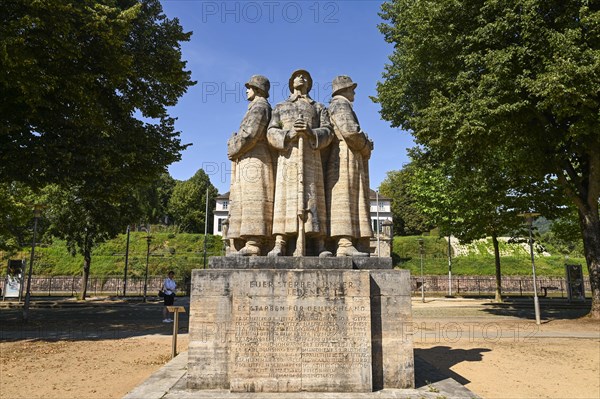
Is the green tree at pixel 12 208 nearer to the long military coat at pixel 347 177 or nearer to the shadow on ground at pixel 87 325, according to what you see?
the shadow on ground at pixel 87 325

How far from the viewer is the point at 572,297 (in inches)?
962

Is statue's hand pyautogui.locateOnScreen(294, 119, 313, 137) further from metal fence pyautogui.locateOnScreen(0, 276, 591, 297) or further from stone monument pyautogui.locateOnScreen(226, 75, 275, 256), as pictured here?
metal fence pyautogui.locateOnScreen(0, 276, 591, 297)

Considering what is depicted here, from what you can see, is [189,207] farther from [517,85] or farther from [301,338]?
[301,338]

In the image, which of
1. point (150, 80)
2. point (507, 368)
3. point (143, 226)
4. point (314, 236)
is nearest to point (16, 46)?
point (150, 80)

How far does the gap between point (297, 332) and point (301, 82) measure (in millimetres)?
4493

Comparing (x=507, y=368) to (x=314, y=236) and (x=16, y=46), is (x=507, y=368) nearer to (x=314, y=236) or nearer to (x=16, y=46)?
(x=314, y=236)

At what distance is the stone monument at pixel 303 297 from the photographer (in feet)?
19.7

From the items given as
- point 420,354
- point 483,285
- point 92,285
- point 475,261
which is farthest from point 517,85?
point 92,285

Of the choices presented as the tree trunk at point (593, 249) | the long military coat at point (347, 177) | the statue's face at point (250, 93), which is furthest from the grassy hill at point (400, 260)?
the long military coat at point (347, 177)

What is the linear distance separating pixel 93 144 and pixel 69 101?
6.25ft

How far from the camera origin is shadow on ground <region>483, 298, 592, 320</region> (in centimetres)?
1919

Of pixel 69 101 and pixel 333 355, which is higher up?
pixel 69 101

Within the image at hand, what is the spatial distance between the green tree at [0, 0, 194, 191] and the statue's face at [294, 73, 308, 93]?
9213 millimetres

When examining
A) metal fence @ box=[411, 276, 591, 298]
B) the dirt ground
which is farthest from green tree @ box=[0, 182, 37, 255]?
metal fence @ box=[411, 276, 591, 298]
